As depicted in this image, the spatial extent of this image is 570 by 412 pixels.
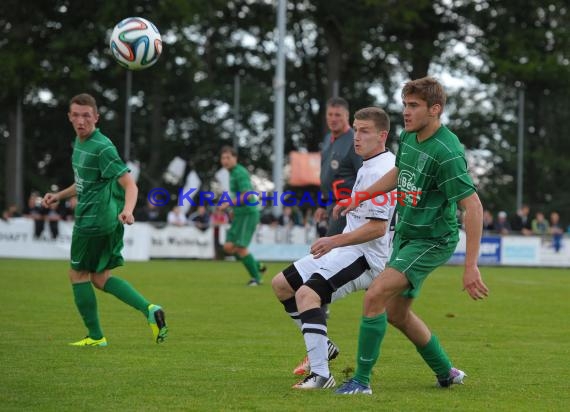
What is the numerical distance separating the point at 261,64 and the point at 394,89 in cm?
660

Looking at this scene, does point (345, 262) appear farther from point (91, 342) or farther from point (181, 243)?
point (181, 243)

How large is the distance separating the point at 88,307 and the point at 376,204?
345 cm

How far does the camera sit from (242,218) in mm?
18578

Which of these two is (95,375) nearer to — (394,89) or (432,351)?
(432,351)

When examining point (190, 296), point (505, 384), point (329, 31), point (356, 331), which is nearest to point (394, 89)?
point (329, 31)

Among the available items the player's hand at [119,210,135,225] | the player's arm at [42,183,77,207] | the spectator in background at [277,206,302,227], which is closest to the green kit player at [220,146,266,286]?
the player's arm at [42,183,77,207]

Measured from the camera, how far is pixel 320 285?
7.33 meters

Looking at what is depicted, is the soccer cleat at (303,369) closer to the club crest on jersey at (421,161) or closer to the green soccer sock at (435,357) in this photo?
the green soccer sock at (435,357)

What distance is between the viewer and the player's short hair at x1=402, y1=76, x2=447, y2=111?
22.4ft

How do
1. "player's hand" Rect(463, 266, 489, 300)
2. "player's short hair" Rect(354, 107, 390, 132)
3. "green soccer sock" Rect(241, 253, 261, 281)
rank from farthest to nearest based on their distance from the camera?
"green soccer sock" Rect(241, 253, 261, 281) → "player's short hair" Rect(354, 107, 390, 132) → "player's hand" Rect(463, 266, 489, 300)

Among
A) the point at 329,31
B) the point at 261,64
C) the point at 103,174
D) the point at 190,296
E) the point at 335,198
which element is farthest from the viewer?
the point at 261,64

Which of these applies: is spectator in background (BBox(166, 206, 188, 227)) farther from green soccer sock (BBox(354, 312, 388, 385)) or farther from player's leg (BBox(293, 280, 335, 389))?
green soccer sock (BBox(354, 312, 388, 385))

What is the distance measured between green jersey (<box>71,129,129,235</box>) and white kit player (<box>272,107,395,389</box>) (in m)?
2.33

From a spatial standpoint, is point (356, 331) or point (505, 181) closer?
point (356, 331)
